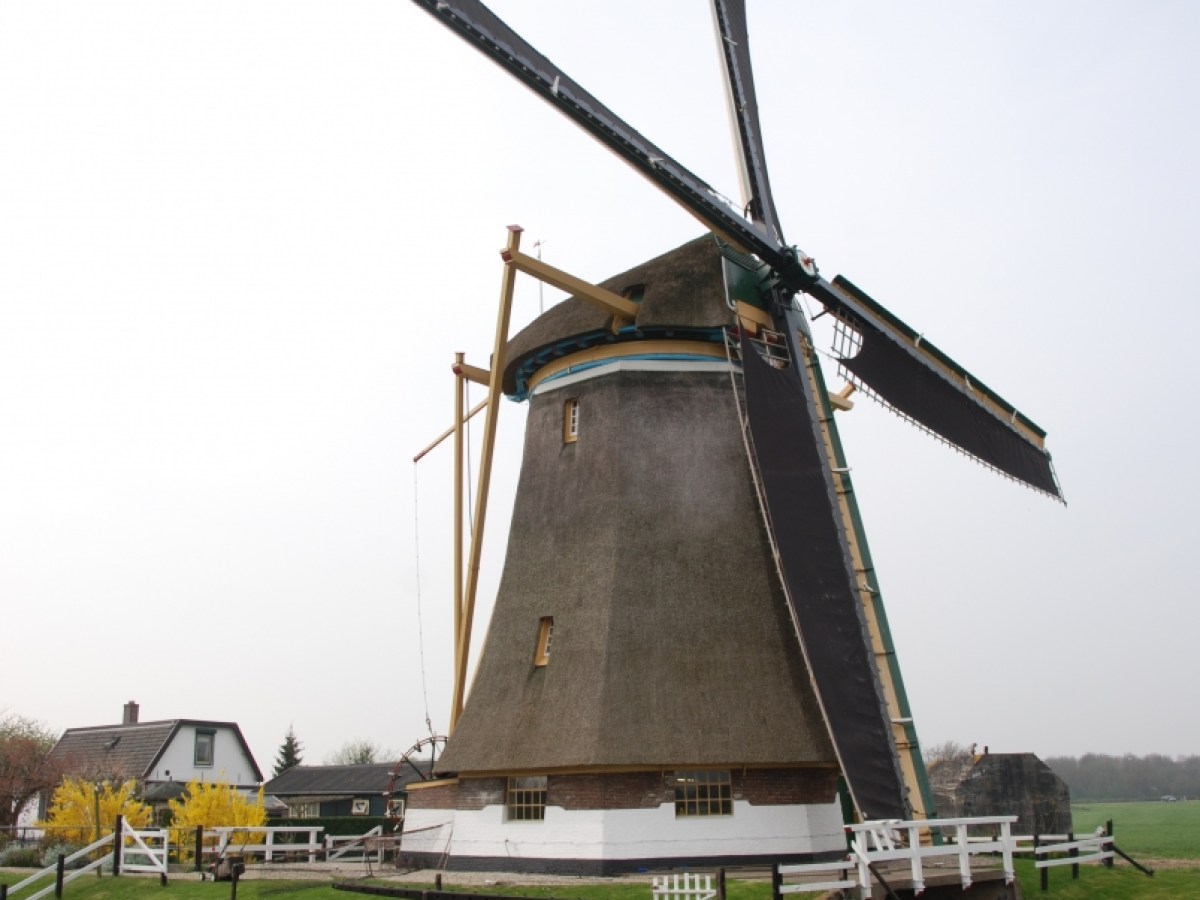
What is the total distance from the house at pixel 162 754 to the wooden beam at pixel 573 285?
24611 millimetres

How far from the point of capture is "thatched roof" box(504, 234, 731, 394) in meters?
16.9

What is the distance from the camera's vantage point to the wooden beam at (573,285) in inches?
650

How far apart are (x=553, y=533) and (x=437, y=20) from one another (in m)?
7.61

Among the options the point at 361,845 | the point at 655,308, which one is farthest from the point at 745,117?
the point at 361,845

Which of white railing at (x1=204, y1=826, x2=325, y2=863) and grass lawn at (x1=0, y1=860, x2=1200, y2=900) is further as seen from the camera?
white railing at (x1=204, y1=826, x2=325, y2=863)

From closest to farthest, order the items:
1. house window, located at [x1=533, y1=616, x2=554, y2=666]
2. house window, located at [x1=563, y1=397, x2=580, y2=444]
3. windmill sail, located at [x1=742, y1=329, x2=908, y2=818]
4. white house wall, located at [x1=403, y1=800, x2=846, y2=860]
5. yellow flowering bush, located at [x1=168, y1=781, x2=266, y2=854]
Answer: windmill sail, located at [x1=742, y1=329, x2=908, y2=818], white house wall, located at [x1=403, y1=800, x2=846, y2=860], house window, located at [x1=533, y1=616, x2=554, y2=666], house window, located at [x1=563, y1=397, x2=580, y2=444], yellow flowering bush, located at [x1=168, y1=781, x2=266, y2=854]

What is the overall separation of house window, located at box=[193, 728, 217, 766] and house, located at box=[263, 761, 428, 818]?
4592 millimetres

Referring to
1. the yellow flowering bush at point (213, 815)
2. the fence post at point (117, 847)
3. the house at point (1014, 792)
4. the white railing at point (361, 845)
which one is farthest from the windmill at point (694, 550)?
the yellow flowering bush at point (213, 815)

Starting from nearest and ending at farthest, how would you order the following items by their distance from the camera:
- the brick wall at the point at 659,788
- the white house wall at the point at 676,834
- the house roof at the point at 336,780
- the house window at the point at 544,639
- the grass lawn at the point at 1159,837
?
the white house wall at the point at 676,834 < the brick wall at the point at 659,788 < the house window at the point at 544,639 < the grass lawn at the point at 1159,837 < the house roof at the point at 336,780

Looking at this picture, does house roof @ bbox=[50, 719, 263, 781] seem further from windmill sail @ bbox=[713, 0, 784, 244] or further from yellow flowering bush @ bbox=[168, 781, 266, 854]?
windmill sail @ bbox=[713, 0, 784, 244]

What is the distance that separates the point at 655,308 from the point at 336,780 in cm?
3229

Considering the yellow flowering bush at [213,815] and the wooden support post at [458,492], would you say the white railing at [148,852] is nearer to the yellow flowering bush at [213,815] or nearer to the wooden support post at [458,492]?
the yellow flowering bush at [213,815]

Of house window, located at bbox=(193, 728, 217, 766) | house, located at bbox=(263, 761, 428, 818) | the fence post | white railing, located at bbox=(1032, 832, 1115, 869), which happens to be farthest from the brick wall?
house window, located at bbox=(193, 728, 217, 766)

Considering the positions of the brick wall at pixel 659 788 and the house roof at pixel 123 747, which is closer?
the brick wall at pixel 659 788
